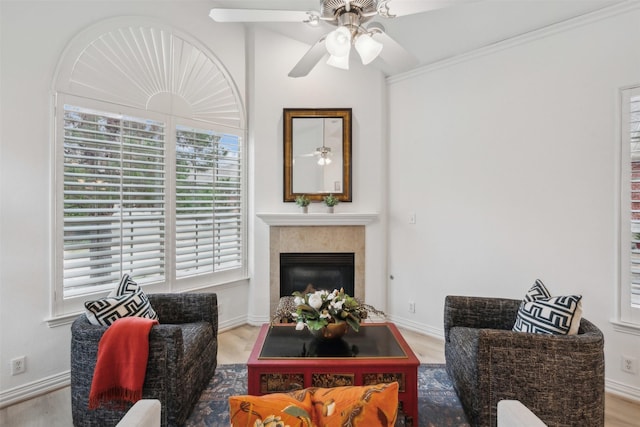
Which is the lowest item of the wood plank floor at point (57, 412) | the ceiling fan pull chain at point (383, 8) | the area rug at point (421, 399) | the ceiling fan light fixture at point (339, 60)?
the wood plank floor at point (57, 412)

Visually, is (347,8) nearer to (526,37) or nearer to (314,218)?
(526,37)

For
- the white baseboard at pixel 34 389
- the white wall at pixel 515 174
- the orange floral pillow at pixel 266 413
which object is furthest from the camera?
the white wall at pixel 515 174

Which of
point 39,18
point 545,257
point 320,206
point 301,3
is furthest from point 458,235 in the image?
point 39,18

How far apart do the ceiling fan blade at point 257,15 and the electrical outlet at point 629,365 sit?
318 centimetres

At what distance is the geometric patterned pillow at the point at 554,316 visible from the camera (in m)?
1.88

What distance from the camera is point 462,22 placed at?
2992mm

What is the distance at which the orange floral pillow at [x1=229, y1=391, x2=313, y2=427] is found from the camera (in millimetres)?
1011

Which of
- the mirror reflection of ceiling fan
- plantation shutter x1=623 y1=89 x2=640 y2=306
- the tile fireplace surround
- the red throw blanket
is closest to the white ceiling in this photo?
plantation shutter x1=623 y1=89 x2=640 y2=306

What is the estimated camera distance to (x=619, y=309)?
2459 millimetres

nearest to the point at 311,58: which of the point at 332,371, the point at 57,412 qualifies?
the point at 332,371

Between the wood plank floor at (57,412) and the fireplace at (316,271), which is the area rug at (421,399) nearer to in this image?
the wood plank floor at (57,412)

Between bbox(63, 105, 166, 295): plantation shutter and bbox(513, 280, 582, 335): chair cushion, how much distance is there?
2.99 meters

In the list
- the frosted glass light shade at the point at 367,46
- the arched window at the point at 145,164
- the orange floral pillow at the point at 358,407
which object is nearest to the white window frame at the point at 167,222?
the arched window at the point at 145,164

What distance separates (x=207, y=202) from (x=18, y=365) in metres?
1.90
